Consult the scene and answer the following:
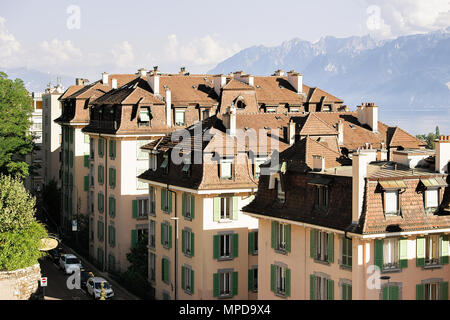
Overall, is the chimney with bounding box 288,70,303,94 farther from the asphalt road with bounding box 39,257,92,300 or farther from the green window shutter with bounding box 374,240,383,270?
the green window shutter with bounding box 374,240,383,270

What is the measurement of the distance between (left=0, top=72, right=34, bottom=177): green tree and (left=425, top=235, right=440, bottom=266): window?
48479 mm

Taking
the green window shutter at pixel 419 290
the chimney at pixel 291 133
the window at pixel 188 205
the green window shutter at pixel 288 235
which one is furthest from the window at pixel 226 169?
the green window shutter at pixel 419 290

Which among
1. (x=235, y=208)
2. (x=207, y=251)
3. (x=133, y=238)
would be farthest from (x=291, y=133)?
(x=133, y=238)

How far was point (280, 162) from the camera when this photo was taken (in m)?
42.4

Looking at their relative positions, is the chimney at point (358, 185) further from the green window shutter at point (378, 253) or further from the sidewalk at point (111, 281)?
the sidewalk at point (111, 281)

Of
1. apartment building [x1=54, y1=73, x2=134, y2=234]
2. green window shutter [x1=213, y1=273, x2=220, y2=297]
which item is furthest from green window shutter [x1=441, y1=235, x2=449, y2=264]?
apartment building [x1=54, y1=73, x2=134, y2=234]

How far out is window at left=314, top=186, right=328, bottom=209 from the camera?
122 feet

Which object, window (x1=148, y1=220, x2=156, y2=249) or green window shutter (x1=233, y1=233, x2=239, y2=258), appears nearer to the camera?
green window shutter (x1=233, y1=233, x2=239, y2=258)

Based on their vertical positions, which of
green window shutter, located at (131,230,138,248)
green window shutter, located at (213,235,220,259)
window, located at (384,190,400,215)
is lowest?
green window shutter, located at (131,230,138,248)

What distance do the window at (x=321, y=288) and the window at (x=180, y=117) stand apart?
29985 mm
